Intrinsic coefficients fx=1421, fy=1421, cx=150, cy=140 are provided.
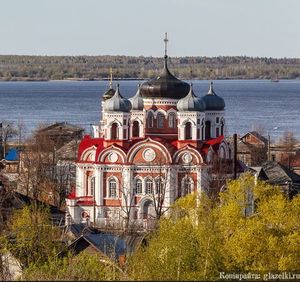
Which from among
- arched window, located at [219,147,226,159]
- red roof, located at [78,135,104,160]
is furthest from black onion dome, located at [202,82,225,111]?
red roof, located at [78,135,104,160]

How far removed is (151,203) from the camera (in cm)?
3278

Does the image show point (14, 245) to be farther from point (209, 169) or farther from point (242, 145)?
point (242, 145)

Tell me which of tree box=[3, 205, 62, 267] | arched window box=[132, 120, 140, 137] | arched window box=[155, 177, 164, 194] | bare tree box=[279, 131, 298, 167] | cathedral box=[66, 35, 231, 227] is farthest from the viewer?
bare tree box=[279, 131, 298, 167]

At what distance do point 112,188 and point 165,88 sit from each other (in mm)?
2914

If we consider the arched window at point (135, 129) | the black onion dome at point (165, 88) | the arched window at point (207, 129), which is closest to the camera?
the black onion dome at point (165, 88)

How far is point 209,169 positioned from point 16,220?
6505mm

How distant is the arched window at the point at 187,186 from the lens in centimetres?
3266

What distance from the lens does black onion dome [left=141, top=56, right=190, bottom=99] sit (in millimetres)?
34156

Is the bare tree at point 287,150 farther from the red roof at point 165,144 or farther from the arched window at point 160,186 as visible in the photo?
the arched window at point 160,186

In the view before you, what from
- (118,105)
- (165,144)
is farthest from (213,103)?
(118,105)

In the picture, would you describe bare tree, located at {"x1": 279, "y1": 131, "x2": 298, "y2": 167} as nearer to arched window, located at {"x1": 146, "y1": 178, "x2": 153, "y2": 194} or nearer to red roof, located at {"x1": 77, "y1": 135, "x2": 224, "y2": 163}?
red roof, located at {"x1": 77, "y1": 135, "x2": 224, "y2": 163}

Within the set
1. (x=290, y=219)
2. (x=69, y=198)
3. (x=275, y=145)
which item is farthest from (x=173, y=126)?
(x=275, y=145)

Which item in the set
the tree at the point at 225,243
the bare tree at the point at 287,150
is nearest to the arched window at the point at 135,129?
the tree at the point at 225,243

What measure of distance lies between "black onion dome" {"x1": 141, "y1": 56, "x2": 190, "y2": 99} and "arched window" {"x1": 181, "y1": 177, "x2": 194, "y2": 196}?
2.43m
